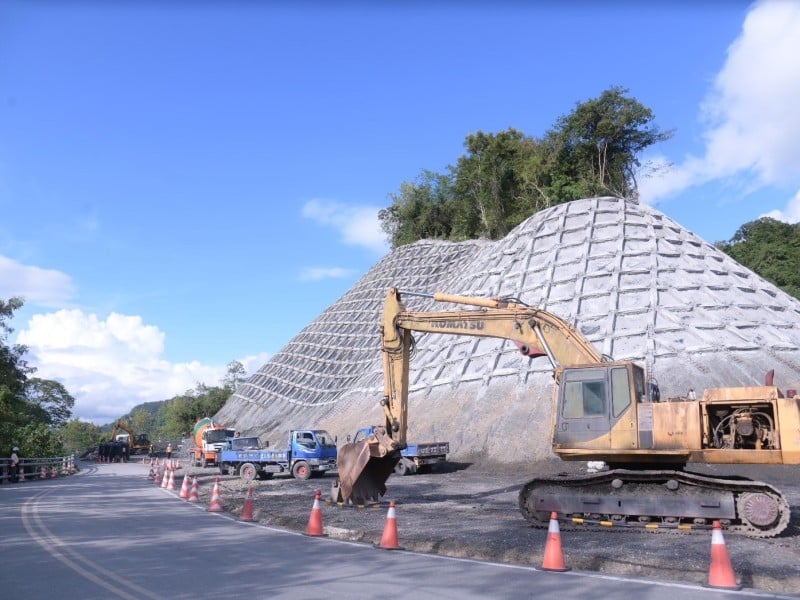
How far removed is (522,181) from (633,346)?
28517 mm

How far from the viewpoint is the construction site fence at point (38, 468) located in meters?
28.6

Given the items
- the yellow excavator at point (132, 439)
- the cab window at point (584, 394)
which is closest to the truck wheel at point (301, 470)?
Result: the cab window at point (584, 394)

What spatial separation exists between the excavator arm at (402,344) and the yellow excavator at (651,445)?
0.22 meters

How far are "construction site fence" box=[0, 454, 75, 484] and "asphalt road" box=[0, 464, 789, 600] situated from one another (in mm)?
18086

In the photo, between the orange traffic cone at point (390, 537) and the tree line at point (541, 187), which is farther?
the tree line at point (541, 187)

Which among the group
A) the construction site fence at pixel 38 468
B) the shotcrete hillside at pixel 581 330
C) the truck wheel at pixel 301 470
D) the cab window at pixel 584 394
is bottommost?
the construction site fence at pixel 38 468

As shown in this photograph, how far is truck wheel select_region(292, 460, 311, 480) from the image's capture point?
25.2 metres

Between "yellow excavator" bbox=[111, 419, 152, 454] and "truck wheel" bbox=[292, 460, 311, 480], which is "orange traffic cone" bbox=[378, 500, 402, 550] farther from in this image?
"yellow excavator" bbox=[111, 419, 152, 454]

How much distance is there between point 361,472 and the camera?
1545 centimetres

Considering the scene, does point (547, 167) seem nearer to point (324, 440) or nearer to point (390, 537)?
point (324, 440)

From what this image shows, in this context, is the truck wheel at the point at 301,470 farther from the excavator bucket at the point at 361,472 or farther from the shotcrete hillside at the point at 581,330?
the excavator bucket at the point at 361,472

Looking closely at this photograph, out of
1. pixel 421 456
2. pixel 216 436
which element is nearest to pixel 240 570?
pixel 421 456

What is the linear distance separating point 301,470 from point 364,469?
10593mm

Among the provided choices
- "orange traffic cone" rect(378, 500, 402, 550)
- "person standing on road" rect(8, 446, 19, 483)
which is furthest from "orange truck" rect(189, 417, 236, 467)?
"orange traffic cone" rect(378, 500, 402, 550)
